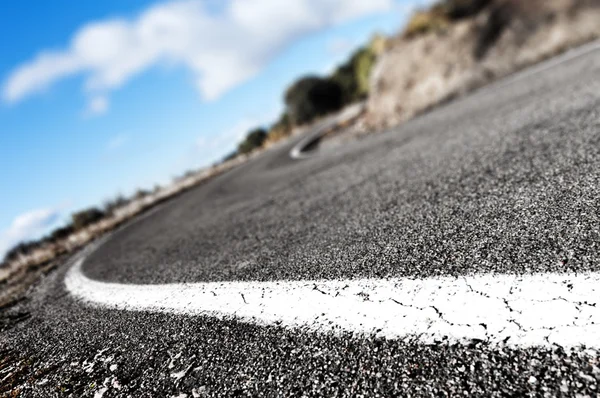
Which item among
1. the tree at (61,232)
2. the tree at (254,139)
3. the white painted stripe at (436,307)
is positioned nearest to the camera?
the white painted stripe at (436,307)

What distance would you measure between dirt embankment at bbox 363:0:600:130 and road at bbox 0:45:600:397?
6.15 metres

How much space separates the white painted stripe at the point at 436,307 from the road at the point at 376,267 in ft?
0.12

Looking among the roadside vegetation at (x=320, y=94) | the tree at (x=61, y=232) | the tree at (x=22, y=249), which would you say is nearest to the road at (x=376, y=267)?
the tree at (x=22, y=249)

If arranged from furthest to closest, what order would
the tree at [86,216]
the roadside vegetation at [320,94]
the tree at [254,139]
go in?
the roadside vegetation at [320,94] < the tree at [254,139] < the tree at [86,216]

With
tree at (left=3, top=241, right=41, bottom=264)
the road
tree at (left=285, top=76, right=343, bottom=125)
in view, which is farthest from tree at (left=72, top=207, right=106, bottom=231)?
tree at (left=285, top=76, right=343, bottom=125)

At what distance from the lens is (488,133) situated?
139 inches

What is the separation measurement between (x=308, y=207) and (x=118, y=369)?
2.04 meters

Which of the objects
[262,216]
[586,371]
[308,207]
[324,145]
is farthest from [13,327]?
[324,145]

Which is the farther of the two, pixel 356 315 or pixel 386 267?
pixel 386 267

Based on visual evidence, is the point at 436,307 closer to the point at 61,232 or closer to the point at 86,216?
the point at 61,232

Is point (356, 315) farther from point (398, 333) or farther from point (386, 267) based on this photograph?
point (386, 267)

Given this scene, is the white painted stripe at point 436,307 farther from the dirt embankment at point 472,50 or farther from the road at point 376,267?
the dirt embankment at point 472,50

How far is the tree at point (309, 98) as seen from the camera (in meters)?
28.5

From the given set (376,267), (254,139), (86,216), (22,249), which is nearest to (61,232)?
(86,216)
